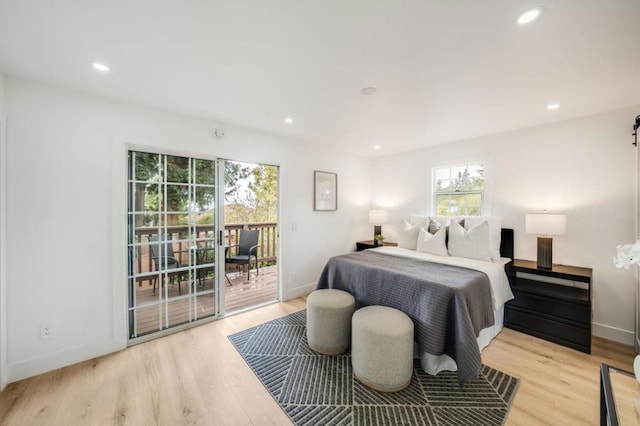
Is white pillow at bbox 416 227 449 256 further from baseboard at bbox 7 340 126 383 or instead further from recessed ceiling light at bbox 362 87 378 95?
baseboard at bbox 7 340 126 383

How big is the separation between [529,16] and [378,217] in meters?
3.56

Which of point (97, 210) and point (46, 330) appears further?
point (97, 210)

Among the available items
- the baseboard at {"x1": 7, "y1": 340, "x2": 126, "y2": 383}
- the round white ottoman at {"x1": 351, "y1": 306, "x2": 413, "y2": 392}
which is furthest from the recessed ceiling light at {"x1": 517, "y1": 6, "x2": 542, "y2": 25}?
the baseboard at {"x1": 7, "y1": 340, "x2": 126, "y2": 383}

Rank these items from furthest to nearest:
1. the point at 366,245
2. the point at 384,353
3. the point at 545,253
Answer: the point at 366,245 → the point at 545,253 → the point at 384,353

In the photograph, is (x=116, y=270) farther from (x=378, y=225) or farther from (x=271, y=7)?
(x=378, y=225)

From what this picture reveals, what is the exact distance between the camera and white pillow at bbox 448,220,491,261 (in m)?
3.11

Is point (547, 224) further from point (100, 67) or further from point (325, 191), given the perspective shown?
point (100, 67)

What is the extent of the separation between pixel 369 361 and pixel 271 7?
2414 mm

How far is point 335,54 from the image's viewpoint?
69.6 inches

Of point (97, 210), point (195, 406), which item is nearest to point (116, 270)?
point (97, 210)

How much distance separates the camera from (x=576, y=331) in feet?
8.29

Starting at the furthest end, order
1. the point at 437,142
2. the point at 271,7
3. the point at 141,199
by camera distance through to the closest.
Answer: the point at 437,142 < the point at 141,199 < the point at 271,7

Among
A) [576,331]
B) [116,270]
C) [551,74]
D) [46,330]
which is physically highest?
[551,74]

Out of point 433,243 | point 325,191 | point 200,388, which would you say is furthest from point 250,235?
point 433,243
